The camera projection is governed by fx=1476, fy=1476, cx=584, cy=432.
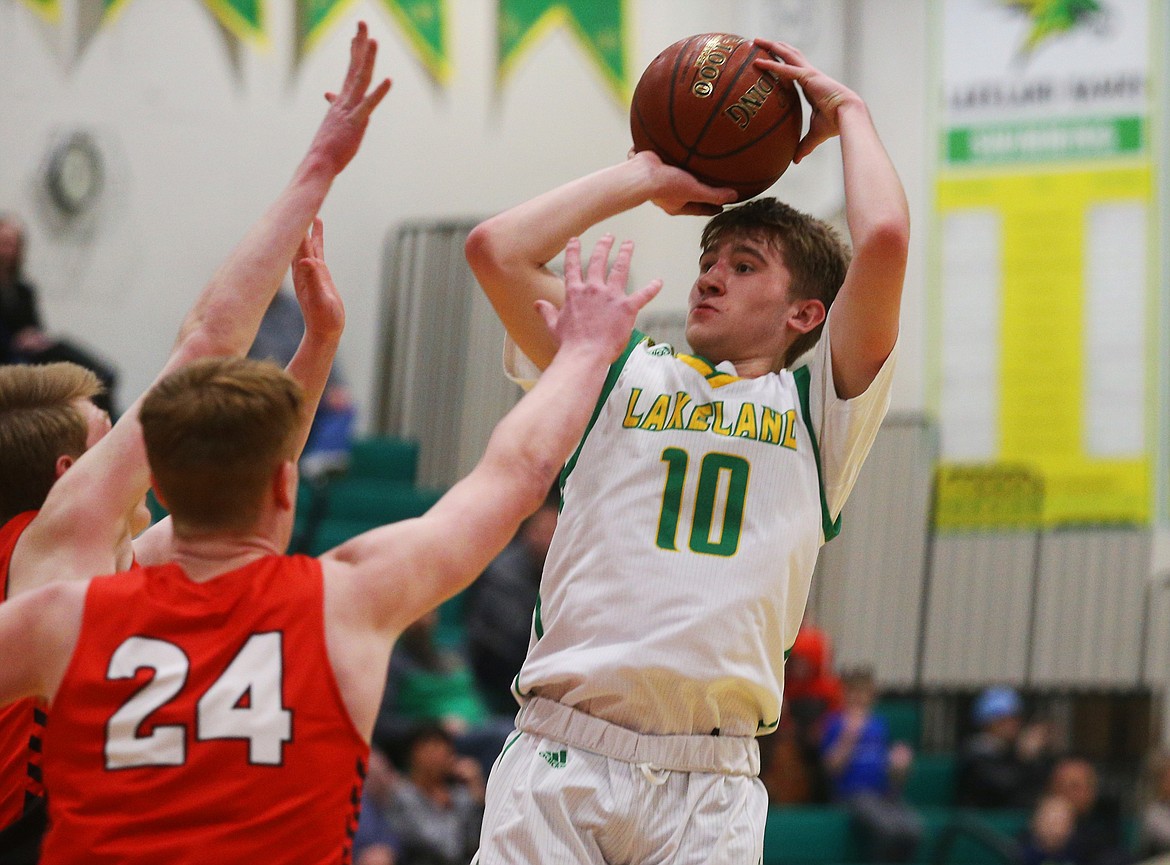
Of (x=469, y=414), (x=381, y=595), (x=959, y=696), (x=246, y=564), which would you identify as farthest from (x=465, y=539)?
(x=959, y=696)

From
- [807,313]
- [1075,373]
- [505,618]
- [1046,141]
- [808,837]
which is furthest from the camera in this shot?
[1046,141]

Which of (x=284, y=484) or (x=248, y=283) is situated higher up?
(x=248, y=283)

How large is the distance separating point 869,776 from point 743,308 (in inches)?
289

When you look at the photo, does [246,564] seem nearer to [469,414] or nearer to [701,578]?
[701,578]

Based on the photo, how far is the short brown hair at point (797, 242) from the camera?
339 cm

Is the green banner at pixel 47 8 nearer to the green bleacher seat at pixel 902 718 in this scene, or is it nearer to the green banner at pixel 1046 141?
the green banner at pixel 1046 141

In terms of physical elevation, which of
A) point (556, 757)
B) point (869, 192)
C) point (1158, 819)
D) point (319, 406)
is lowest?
point (1158, 819)

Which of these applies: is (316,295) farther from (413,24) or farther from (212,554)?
(413,24)

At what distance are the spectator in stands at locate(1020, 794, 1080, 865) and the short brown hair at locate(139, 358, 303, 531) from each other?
8497 millimetres

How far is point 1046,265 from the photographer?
12.4 meters

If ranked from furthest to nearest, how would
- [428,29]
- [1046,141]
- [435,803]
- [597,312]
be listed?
[1046,141], [428,29], [435,803], [597,312]

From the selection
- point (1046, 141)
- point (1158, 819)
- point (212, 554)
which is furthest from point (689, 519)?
point (1046, 141)

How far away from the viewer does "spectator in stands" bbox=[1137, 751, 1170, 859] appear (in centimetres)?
1019

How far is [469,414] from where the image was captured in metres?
11.4
